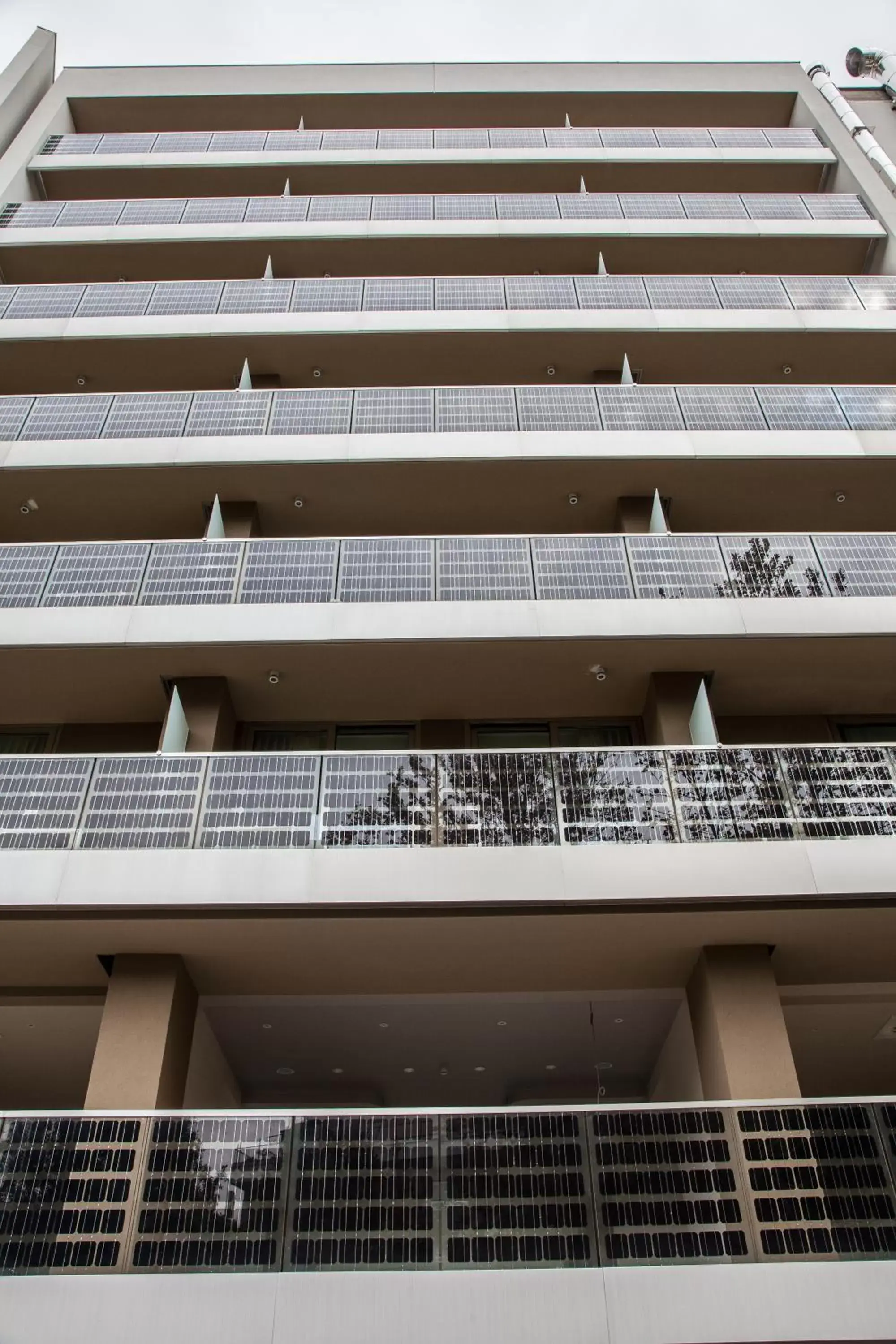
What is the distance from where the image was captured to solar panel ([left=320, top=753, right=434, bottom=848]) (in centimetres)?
1080

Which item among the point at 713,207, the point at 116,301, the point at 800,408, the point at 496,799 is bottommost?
the point at 496,799

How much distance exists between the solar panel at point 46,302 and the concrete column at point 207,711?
29.9 feet

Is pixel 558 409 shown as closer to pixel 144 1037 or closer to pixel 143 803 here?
pixel 143 803

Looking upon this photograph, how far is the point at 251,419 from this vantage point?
53.5 ft

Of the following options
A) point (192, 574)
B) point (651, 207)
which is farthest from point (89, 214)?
point (192, 574)

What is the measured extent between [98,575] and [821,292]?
14.3 meters

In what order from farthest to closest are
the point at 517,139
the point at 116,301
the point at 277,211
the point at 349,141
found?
the point at 349,141
the point at 517,139
the point at 277,211
the point at 116,301

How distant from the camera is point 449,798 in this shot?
1109 cm

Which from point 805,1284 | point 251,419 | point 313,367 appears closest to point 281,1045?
point 805,1284

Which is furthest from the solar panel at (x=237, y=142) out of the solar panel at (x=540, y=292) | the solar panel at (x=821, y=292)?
the solar panel at (x=821, y=292)

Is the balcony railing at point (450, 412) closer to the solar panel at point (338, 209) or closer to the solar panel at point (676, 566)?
the solar panel at point (676, 566)

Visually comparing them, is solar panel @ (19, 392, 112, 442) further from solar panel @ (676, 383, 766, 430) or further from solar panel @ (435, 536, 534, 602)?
solar panel @ (676, 383, 766, 430)

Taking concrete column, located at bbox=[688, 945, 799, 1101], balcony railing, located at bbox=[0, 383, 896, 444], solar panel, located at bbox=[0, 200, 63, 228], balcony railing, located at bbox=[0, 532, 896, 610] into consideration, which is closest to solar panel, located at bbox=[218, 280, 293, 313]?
balcony railing, located at bbox=[0, 383, 896, 444]

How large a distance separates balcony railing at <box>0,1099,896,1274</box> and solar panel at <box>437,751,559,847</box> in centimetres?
297
